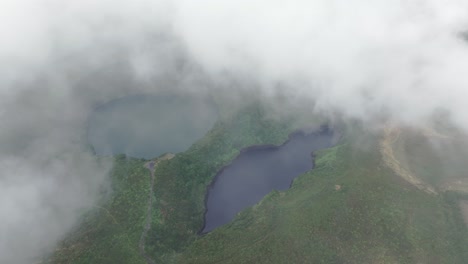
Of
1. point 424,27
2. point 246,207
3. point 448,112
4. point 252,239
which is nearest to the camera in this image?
point 252,239

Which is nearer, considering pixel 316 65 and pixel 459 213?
pixel 459 213

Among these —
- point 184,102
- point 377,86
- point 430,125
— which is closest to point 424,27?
point 377,86

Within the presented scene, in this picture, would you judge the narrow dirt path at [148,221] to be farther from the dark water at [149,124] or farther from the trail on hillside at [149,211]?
the dark water at [149,124]

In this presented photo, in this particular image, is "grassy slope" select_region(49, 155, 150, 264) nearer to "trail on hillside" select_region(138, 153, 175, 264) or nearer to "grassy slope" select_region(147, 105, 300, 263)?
"trail on hillside" select_region(138, 153, 175, 264)

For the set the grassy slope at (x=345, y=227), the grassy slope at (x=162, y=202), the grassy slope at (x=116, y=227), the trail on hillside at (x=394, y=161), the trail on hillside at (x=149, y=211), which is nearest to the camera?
the grassy slope at (x=345, y=227)

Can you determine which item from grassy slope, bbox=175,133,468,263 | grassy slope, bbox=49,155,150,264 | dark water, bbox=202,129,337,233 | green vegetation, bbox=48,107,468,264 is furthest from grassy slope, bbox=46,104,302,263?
grassy slope, bbox=175,133,468,263

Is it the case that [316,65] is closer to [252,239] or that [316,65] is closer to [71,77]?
[252,239]

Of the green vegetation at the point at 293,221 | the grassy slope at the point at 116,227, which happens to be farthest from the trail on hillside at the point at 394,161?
the grassy slope at the point at 116,227
